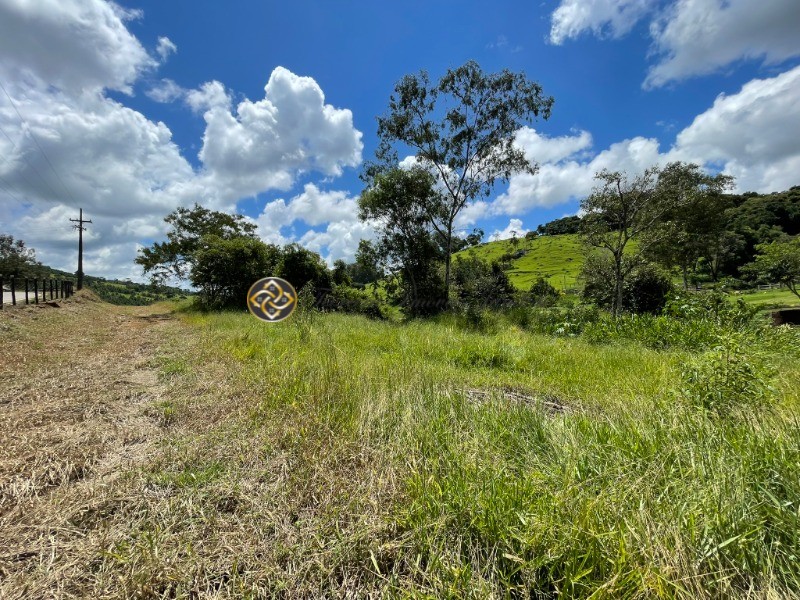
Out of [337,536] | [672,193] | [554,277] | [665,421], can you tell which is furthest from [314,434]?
[554,277]

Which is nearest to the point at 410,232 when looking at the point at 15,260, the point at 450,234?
the point at 450,234

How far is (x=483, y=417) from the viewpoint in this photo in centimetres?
299

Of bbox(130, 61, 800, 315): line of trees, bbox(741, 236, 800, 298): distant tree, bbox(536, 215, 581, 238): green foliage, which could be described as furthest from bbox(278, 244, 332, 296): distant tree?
bbox(536, 215, 581, 238): green foliage

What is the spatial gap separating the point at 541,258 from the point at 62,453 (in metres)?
76.5

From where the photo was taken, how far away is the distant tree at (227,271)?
1905 centimetres

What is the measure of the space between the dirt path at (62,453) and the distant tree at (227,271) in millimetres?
13843

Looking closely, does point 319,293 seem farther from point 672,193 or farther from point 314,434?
point 672,193

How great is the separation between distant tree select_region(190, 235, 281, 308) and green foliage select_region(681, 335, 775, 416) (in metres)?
19.7

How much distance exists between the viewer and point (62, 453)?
2.52 meters

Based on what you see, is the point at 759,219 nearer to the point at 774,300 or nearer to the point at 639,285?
the point at 774,300

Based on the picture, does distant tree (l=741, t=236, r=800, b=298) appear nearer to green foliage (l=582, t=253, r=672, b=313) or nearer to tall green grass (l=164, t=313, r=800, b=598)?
green foliage (l=582, t=253, r=672, b=313)

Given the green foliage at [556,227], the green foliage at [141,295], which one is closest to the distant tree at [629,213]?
the green foliage at [141,295]

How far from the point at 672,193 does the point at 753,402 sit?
16.9m

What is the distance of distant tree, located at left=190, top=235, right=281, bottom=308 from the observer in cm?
1905
